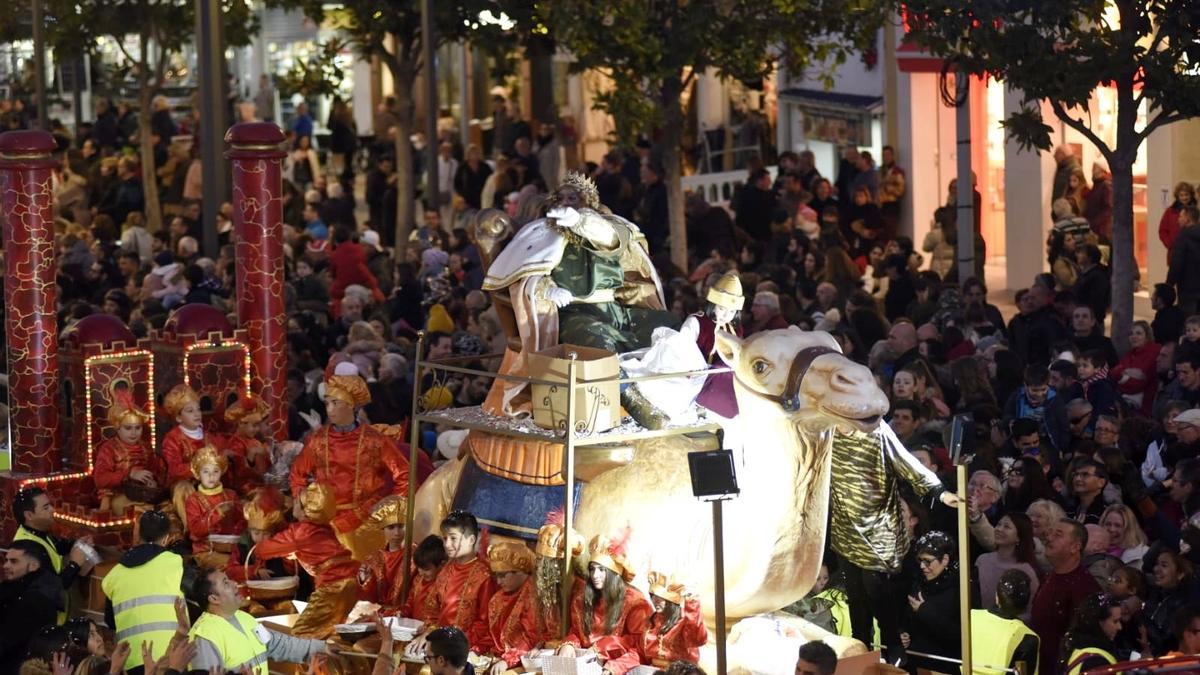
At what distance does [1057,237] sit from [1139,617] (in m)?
10.6

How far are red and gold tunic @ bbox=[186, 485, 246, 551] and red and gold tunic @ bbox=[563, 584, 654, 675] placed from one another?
3.99 metres

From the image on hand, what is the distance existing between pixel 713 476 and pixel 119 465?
6162 millimetres

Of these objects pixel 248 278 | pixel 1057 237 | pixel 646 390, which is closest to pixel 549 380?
pixel 646 390

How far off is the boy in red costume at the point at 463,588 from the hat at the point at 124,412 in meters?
4.02

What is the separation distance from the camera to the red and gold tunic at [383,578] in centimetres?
1321

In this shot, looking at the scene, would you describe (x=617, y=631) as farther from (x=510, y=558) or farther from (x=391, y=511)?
(x=391, y=511)

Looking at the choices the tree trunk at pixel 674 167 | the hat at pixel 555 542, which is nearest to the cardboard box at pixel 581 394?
the hat at pixel 555 542

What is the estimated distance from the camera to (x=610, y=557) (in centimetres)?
1202

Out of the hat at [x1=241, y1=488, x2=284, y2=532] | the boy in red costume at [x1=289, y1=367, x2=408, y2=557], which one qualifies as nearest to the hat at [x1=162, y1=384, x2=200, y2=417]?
the hat at [x1=241, y1=488, x2=284, y2=532]

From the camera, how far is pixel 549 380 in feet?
40.8

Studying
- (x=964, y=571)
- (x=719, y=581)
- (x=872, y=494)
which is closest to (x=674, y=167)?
(x=872, y=494)

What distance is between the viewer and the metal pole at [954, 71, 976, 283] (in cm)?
2202

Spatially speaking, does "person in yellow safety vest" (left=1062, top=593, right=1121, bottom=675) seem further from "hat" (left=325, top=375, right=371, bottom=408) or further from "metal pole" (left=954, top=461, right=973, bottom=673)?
"hat" (left=325, top=375, right=371, bottom=408)

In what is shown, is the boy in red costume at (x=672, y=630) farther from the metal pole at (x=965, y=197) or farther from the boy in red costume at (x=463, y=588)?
the metal pole at (x=965, y=197)
